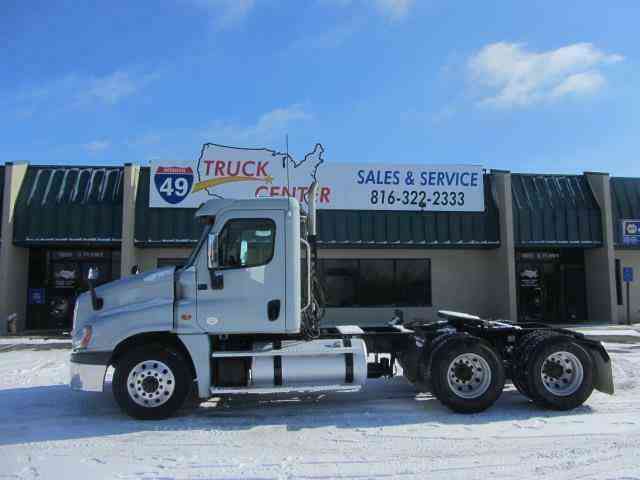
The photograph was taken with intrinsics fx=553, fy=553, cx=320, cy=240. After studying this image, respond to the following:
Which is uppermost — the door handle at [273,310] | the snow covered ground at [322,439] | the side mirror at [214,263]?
the side mirror at [214,263]

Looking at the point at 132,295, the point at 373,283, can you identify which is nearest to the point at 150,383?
the point at 132,295

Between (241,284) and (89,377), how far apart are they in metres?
2.26

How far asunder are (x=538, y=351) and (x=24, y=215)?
54.6 ft

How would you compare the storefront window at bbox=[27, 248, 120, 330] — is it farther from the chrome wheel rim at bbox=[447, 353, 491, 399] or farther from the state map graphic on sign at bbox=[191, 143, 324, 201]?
the chrome wheel rim at bbox=[447, 353, 491, 399]

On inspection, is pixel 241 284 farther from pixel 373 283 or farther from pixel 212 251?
pixel 373 283

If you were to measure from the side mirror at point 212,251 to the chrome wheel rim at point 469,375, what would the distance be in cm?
344

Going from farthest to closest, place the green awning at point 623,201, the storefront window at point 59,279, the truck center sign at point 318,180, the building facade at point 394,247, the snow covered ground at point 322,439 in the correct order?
1. the green awning at point 623,201
2. the storefront window at point 59,279
3. the truck center sign at point 318,180
4. the building facade at point 394,247
5. the snow covered ground at point 322,439

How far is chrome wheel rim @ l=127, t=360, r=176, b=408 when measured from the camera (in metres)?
7.07

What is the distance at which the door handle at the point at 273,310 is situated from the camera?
7260 mm

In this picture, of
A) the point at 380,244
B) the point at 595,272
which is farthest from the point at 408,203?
the point at 595,272

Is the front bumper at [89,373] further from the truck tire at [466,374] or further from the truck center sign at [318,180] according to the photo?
the truck center sign at [318,180]

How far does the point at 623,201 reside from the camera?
20.9 metres

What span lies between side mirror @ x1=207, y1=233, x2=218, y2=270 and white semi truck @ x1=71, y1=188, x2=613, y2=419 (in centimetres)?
1

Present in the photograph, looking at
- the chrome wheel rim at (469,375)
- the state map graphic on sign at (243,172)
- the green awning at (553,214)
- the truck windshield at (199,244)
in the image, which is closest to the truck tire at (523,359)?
the chrome wheel rim at (469,375)
